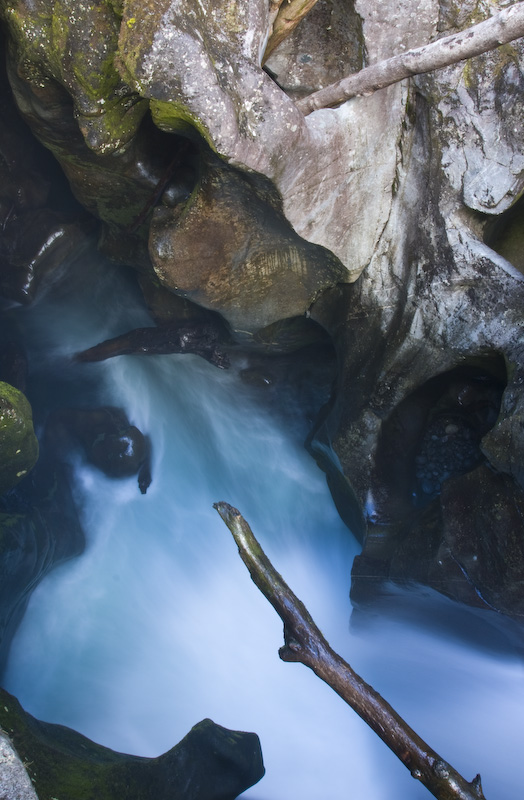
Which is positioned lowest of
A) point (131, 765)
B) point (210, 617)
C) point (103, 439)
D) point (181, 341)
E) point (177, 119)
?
point (210, 617)

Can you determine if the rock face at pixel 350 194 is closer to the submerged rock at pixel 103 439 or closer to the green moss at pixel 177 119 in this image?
the green moss at pixel 177 119

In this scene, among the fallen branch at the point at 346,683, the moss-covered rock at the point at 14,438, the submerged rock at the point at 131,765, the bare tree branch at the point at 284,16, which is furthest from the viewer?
the moss-covered rock at the point at 14,438

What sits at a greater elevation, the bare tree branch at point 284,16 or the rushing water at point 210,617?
the bare tree branch at point 284,16

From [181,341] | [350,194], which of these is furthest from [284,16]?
[181,341]

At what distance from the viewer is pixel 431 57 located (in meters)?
2.75

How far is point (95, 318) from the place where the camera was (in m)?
5.72

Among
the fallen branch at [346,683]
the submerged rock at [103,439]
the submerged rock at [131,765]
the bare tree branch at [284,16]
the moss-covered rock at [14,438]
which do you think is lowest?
the submerged rock at [131,765]

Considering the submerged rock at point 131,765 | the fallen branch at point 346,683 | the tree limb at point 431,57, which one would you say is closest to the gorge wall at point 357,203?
the tree limb at point 431,57

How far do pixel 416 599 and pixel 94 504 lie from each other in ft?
10.7

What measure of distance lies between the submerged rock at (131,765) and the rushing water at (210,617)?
0.71 metres

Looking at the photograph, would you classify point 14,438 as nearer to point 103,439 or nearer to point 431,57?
point 103,439

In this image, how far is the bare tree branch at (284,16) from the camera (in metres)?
3.10

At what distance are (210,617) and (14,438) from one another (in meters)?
2.76

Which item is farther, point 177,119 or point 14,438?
point 14,438
